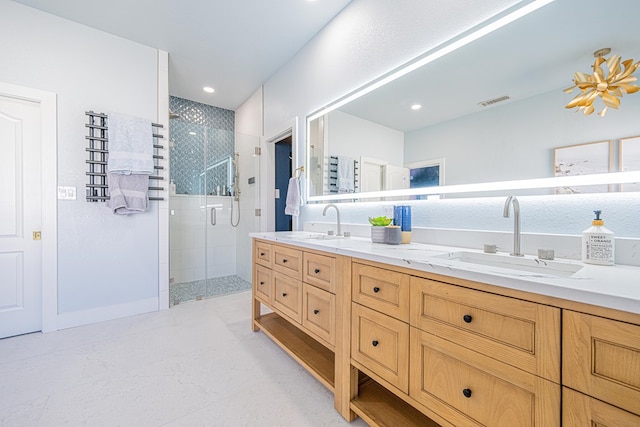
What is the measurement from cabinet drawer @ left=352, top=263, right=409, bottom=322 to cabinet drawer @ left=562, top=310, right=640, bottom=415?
48cm

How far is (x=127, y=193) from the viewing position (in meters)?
2.58

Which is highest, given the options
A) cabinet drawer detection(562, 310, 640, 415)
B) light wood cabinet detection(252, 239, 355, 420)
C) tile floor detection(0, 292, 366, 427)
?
cabinet drawer detection(562, 310, 640, 415)

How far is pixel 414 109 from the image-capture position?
5.72 ft

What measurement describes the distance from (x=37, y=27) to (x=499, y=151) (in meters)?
3.82

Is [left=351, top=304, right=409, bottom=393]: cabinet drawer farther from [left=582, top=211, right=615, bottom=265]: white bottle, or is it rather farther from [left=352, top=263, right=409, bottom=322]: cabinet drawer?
[left=582, top=211, right=615, bottom=265]: white bottle

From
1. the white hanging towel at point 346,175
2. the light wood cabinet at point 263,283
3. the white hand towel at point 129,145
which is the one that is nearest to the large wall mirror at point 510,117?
the white hanging towel at point 346,175

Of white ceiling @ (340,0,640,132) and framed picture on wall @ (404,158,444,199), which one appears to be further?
framed picture on wall @ (404,158,444,199)

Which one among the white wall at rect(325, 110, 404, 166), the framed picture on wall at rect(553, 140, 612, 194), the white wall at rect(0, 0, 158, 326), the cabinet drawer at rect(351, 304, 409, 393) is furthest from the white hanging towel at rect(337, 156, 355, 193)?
the white wall at rect(0, 0, 158, 326)

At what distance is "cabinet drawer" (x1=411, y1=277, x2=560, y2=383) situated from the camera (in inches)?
26.7

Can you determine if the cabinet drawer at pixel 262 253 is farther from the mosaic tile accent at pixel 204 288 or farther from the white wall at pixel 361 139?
the mosaic tile accent at pixel 204 288

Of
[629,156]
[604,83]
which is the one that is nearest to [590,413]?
[629,156]

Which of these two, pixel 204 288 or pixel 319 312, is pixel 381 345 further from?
pixel 204 288

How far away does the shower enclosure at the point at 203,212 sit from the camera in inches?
132

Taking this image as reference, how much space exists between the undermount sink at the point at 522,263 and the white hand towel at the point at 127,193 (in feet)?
9.19
